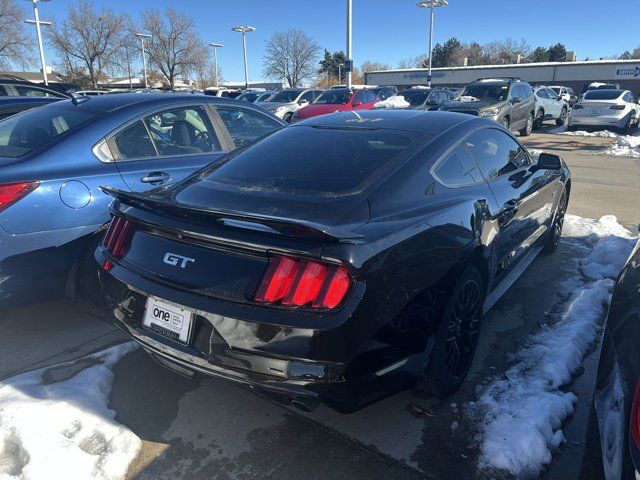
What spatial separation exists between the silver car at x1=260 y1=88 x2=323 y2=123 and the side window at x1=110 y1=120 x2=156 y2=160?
14.6 m

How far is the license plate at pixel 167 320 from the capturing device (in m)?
2.22

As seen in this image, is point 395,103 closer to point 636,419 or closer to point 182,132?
point 182,132

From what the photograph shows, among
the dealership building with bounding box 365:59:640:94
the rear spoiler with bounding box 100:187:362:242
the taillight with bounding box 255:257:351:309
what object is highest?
the dealership building with bounding box 365:59:640:94

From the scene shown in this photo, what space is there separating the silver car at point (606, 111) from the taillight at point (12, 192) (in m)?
18.4

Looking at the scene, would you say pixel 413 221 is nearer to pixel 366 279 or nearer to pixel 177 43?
pixel 366 279

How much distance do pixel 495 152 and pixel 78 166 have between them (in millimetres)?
2944

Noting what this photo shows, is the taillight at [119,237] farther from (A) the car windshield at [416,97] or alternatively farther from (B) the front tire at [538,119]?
(B) the front tire at [538,119]

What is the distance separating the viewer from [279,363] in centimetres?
205

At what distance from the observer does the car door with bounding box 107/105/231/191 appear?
12.3ft

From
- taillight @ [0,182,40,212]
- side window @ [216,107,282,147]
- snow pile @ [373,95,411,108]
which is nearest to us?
taillight @ [0,182,40,212]

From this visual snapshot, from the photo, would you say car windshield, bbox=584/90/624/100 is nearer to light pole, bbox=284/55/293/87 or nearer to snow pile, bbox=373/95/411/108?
snow pile, bbox=373/95/411/108

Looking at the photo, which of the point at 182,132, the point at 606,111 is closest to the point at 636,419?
the point at 182,132

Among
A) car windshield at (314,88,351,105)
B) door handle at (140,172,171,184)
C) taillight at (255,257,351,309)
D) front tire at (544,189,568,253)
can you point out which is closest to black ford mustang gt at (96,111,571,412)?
taillight at (255,257,351,309)

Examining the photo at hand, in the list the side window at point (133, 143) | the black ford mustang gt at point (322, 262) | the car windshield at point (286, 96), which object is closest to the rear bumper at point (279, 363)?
the black ford mustang gt at point (322, 262)
